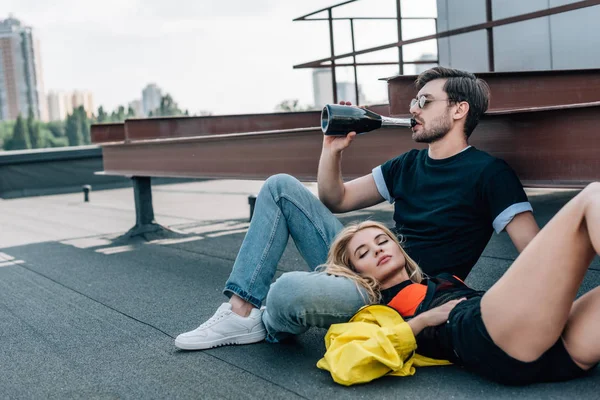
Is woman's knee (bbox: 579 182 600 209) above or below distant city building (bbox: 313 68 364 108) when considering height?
below

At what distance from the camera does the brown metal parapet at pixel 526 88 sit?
4078 millimetres

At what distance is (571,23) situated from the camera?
7.83 m

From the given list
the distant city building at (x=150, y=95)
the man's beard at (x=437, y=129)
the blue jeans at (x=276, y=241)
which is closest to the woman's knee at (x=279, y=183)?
the blue jeans at (x=276, y=241)

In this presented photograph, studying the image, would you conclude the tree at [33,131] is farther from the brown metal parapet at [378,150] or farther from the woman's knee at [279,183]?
the woman's knee at [279,183]

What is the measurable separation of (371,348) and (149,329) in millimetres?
1632

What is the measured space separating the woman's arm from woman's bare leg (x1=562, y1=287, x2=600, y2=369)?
42 centimetres

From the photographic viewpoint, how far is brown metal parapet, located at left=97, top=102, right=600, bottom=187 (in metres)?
3.21

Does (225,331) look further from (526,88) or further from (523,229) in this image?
(526,88)

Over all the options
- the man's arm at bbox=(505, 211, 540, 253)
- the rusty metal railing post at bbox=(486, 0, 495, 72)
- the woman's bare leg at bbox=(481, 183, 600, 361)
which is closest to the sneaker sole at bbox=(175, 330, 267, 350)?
the man's arm at bbox=(505, 211, 540, 253)

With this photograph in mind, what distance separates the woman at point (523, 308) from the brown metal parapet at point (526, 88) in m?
1.39

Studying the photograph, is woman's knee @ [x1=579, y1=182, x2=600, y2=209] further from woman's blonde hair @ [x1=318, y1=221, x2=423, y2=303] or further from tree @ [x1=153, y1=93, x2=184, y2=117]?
tree @ [x1=153, y1=93, x2=184, y2=117]

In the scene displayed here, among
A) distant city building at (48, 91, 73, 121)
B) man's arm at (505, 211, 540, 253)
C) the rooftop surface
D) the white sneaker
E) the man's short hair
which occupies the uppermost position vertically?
distant city building at (48, 91, 73, 121)

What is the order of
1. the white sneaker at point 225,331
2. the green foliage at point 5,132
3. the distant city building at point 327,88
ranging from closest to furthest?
the white sneaker at point 225,331 < the distant city building at point 327,88 < the green foliage at point 5,132

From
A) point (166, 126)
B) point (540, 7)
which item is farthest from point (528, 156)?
point (540, 7)
